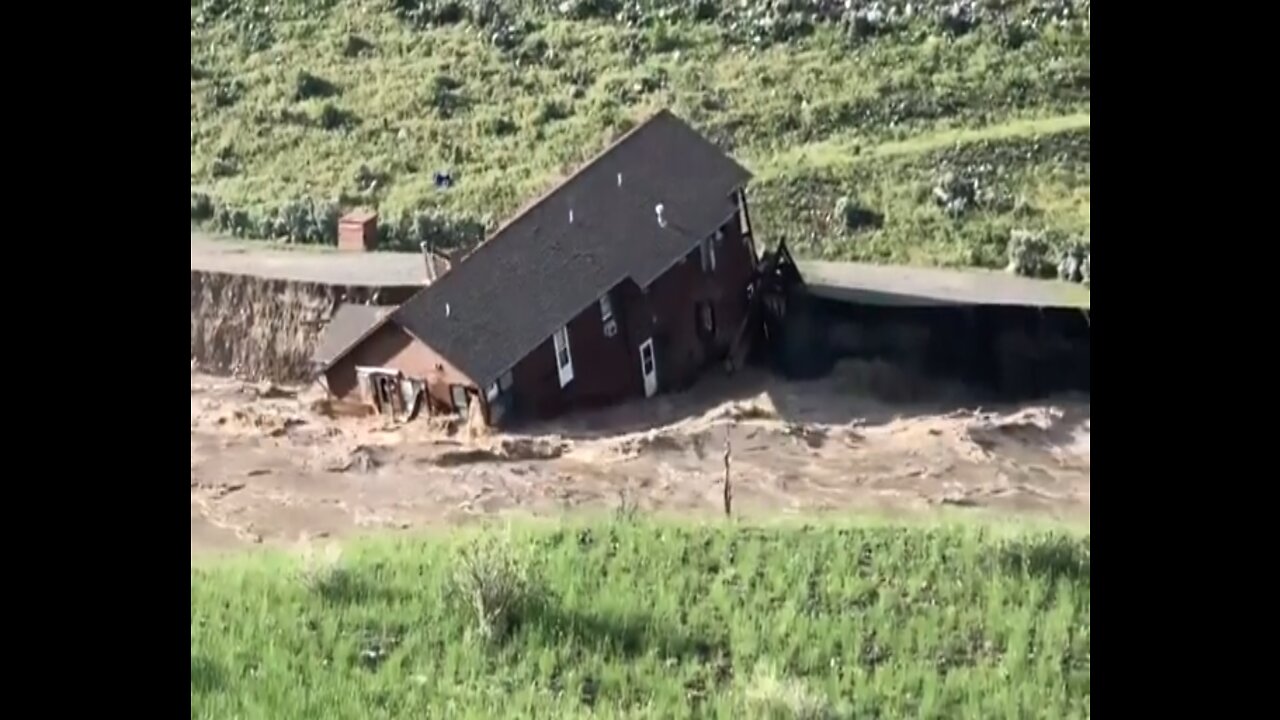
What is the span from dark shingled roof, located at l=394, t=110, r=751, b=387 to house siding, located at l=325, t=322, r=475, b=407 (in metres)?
0.02

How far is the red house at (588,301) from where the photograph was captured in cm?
360

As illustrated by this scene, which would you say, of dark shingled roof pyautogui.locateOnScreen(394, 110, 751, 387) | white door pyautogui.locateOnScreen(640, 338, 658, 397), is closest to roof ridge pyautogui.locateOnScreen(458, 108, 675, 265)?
dark shingled roof pyautogui.locateOnScreen(394, 110, 751, 387)

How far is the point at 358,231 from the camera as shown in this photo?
12.5 ft

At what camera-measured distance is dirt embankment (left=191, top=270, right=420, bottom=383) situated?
3.67 m

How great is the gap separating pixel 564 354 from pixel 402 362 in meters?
0.34

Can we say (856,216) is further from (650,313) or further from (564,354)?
(564,354)

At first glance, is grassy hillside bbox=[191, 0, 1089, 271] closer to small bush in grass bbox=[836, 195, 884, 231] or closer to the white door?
small bush in grass bbox=[836, 195, 884, 231]

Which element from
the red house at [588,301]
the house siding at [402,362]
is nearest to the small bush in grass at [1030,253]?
the red house at [588,301]

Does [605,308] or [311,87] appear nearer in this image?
[605,308]

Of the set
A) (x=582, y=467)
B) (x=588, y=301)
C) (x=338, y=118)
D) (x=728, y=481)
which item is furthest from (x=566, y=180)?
(x=728, y=481)

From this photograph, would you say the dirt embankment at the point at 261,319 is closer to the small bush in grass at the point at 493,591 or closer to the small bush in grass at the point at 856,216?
the small bush in grass at the point at 493,591
